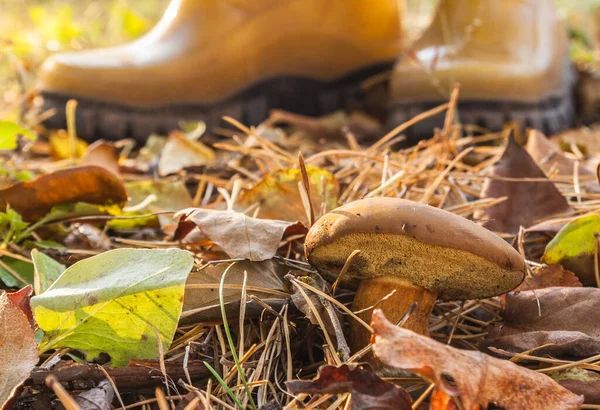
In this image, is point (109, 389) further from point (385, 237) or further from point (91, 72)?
point (91, 72)

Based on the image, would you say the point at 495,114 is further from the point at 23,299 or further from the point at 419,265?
the point at 23,299

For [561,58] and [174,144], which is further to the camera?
[561,58]

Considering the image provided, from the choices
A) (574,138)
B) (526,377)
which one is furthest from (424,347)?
(574,138)

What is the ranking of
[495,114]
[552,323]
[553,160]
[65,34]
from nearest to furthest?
[552,323] < [553,160] < [495,114] < [65,34]

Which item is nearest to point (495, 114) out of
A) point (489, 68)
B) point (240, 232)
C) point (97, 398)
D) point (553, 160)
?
point (489, 68)

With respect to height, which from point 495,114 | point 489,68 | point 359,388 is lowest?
point 495,114
